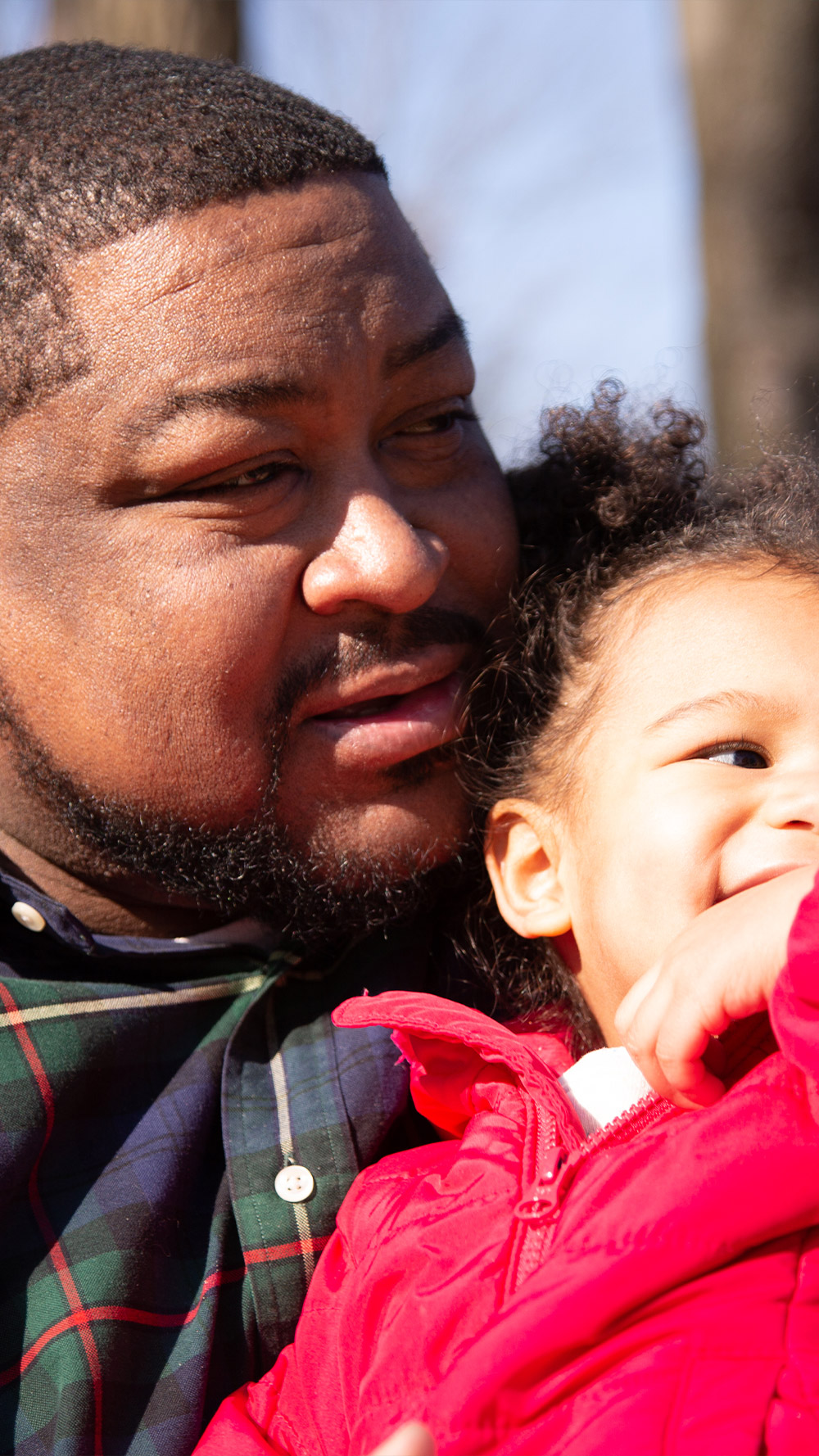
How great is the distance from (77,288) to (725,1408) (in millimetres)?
1859

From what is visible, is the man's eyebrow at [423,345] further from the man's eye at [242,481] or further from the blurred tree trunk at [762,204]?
the blurred tree trunk at [762,204]

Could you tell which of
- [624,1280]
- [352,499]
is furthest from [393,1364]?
[352,499]

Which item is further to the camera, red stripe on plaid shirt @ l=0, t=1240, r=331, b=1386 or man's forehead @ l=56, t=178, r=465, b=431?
man's forehead @ l=56, t=178, r=465, b=431

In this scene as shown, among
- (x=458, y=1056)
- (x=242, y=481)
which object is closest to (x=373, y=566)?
(x=242, y=481)

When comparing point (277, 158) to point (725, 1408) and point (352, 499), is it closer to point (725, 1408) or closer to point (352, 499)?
point (352, 499)

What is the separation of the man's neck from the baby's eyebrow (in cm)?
100

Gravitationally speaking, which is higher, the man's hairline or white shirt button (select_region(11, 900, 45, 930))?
the man's hairline

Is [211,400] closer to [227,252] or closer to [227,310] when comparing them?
[227,310]

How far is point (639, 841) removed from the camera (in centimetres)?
178

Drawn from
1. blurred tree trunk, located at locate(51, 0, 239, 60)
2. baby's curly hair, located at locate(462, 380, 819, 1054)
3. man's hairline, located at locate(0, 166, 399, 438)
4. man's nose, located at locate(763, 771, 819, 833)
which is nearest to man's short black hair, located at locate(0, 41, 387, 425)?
man's hairline, located at locate(0, 166, 399, 438)

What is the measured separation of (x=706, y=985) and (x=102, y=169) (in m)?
1.66

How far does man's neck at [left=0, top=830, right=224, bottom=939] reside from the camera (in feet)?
7.94

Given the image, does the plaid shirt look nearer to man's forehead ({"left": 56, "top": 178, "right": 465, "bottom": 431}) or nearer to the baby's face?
the baby's face

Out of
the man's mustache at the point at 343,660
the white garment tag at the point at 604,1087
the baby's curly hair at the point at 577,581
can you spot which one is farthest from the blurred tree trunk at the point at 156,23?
the white garment tag at the point at 604,1087
